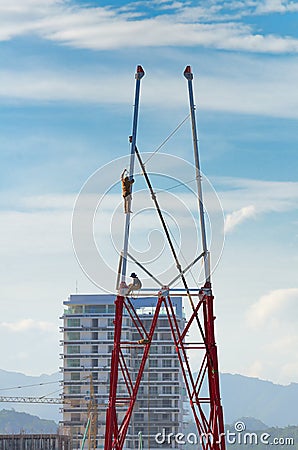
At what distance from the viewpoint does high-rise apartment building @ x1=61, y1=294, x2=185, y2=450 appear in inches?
2685

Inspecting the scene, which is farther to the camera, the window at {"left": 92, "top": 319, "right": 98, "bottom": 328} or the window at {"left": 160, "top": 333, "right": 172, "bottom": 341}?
the window at {"left": 92, "top": 319, "right": 98, "bottom": 328}

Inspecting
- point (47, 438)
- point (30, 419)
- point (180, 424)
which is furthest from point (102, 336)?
point (30, 419)

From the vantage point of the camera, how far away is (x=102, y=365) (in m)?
69.0

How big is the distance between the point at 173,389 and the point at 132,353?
11.0 feet

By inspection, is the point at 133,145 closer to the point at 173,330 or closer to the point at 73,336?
the point at 173,330

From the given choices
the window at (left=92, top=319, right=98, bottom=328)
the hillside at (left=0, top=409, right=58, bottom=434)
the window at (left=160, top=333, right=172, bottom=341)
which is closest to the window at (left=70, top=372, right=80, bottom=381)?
the window at (left=92, top=319, right=98, bottom=328)

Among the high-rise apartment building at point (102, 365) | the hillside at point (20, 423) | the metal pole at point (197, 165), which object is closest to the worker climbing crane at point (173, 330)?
the metal pole at point (197, 165)

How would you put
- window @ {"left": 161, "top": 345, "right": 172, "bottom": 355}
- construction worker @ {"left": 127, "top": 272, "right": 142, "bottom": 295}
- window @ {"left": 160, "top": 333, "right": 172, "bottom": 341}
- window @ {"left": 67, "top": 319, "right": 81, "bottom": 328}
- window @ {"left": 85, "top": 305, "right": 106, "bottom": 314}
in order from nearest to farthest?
construction worker @ {"left": 127, "top": 272, "right": 142, "bottom": 295}
window @ {"left": 161, "top": 345, "right": 172, "bottom": 355}
window @ {"left": 160, "top": 333, "right": 172, "bottom": 341}
window @ {"left": 85, "top": 305, "right": 106, "bottom": 314}
window @ {"left": 67, "top": 319, "right": 81, "bottom": 328}

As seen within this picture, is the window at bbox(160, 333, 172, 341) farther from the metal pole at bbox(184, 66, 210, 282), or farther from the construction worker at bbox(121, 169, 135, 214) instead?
the construction worker at bbox(121, 169, 135, 214)

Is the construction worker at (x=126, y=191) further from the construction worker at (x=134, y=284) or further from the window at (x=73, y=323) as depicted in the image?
the window at (x=73, y=323)

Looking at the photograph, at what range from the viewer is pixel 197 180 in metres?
20.4

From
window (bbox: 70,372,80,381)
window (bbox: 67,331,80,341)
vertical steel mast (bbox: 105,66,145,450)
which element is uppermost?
window (bbox: 67,331,80,341)

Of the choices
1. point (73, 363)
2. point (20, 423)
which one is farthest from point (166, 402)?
point (20, 423)

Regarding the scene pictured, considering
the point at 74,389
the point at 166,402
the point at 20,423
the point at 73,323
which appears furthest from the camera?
the point at 20,423
